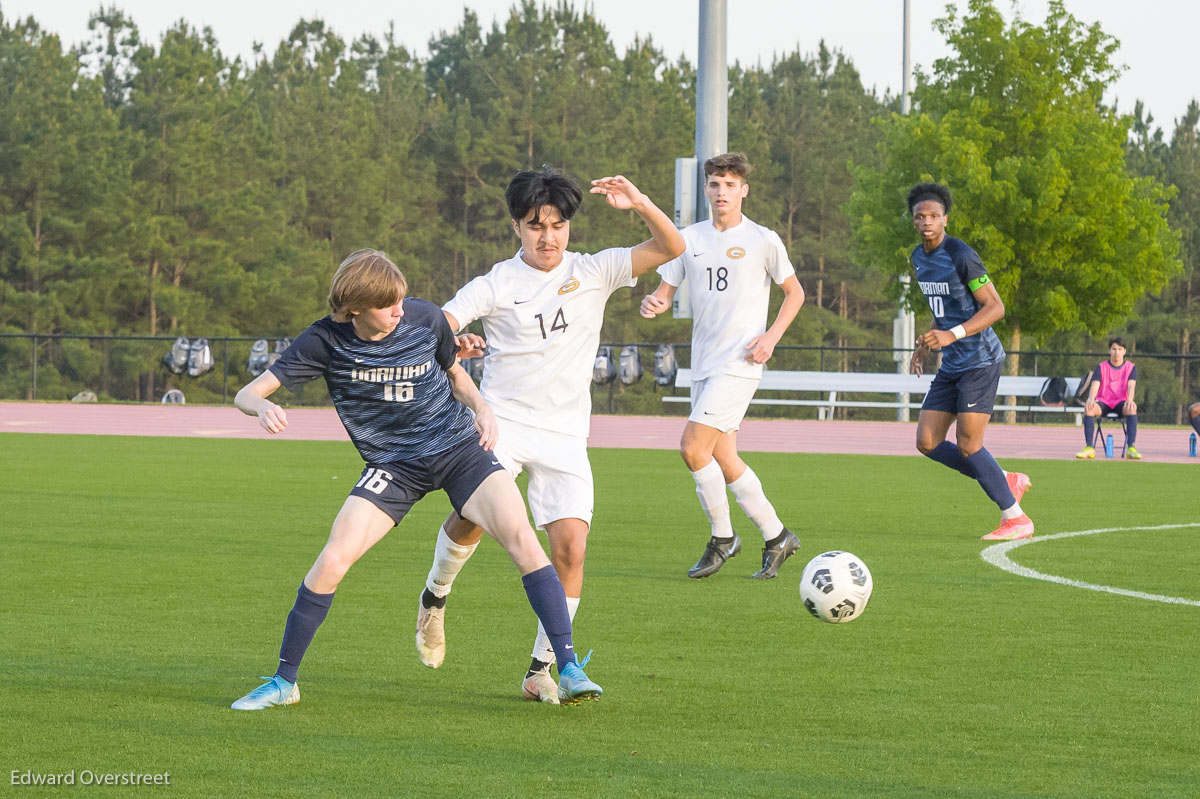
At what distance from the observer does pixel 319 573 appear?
545 cm

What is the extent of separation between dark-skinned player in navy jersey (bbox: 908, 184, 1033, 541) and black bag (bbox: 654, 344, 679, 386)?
1037 inches

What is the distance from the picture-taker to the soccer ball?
280 inches

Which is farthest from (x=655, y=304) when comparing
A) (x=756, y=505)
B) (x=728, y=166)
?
(x=756, y=505)

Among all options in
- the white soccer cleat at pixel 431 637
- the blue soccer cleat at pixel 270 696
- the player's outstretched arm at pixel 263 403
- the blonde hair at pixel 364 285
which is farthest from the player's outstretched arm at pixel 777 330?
the blue soccer cleat at pixel 270 696

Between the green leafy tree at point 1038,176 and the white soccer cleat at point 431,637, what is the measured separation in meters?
31.2

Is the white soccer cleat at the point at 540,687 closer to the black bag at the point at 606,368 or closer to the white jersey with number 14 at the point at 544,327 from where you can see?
the white jersey with number 14 at the point at 544,327

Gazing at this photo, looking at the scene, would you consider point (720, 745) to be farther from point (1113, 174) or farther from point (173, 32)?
point (173, 32)

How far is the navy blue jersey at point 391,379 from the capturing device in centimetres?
549

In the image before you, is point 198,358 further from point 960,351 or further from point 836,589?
point 836,589

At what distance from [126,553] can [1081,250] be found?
31.5 metres

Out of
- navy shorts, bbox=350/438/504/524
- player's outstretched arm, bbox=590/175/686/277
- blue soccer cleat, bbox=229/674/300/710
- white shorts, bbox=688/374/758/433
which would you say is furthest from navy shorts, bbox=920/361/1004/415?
blue soccer cleat, bbox=229/674/300/710

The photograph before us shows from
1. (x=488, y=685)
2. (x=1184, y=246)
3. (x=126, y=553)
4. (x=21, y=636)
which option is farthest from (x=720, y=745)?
(x=1184, y=246)

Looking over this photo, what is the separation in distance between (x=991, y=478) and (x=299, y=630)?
660cm

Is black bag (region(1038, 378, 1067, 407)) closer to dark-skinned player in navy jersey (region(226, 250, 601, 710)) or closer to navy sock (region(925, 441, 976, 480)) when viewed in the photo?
navy sock (region(925, 441, 976, 480))
